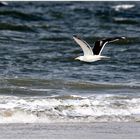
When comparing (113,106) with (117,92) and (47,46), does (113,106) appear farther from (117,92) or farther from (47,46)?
(47,46)

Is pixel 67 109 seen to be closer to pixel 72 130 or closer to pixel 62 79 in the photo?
pixel 72 130

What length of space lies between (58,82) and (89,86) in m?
0.65

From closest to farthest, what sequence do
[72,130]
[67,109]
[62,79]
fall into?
[72,130]
[67,109]
[62,79]

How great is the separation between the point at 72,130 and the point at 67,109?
1.30 meters

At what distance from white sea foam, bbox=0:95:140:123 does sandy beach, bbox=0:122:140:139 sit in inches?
13.7

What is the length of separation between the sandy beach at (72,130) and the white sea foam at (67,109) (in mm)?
349

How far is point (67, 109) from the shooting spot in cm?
1062

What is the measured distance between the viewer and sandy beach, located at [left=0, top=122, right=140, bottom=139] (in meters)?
8.94

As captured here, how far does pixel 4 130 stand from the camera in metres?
9.24

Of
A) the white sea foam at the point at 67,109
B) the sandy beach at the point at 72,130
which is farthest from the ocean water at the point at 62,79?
the sandy beach at the point at 72,130

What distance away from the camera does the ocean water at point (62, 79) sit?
34.1 ft

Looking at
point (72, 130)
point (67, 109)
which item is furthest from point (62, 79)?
point (72, 130)

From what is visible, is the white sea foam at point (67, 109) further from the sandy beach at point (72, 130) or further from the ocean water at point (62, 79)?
the sandy beach at point (72, 130)

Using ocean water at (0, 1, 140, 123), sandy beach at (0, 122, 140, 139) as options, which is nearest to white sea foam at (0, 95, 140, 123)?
ocean water at (0, 1, 140, 123)
